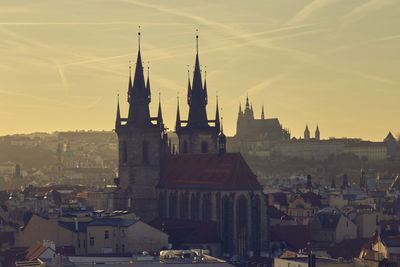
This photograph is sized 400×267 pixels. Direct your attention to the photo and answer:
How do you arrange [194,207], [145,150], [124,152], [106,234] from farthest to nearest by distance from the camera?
[124,152], [145,150], [194,207], [106,234]

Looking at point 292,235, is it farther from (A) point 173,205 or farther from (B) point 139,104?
(B) point 139,104

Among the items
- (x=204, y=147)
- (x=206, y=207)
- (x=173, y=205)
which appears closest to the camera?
(x=206, y=207)

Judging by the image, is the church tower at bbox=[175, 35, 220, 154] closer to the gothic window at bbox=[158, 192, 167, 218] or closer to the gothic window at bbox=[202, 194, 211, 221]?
the gothic window at bbox=[158, 192, 167, 218]

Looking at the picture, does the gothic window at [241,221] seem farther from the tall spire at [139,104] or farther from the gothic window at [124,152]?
the gothic window at [124,152]

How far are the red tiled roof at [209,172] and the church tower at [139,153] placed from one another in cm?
203

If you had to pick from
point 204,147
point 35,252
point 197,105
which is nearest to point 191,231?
point 204,147

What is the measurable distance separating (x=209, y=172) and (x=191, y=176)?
431 cm

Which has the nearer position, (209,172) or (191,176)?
(209,172)

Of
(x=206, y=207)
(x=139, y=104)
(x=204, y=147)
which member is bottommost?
(x=206, y=207)

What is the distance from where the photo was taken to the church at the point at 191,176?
15325 centimetres

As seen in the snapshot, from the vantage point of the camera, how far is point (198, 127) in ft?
579

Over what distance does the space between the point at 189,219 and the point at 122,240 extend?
21.5 m

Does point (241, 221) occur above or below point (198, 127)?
below

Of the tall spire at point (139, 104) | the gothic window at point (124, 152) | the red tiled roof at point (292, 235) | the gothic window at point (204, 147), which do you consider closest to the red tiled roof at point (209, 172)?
the gothic window at point (124, 152)
